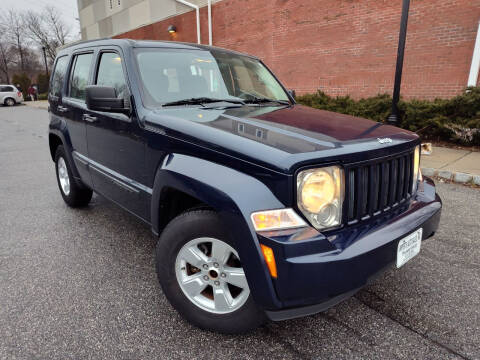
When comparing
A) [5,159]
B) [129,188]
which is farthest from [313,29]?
[129,188]

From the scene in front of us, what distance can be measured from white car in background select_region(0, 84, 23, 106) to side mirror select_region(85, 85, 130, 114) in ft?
98.8

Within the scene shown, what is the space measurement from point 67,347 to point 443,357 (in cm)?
212

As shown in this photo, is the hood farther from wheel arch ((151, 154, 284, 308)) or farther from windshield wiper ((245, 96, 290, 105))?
windshield wiper ((245, 96, 290, 105))

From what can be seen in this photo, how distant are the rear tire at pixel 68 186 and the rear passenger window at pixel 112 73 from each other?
1.32m

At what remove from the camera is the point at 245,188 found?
1.68m

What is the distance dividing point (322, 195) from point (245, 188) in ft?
1.31

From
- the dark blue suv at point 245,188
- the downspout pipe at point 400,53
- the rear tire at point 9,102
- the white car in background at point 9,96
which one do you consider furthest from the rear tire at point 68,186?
the rear tire at point 9,102

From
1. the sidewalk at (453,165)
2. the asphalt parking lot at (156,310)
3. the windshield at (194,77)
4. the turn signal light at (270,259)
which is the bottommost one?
the asphalt parking lot at (156,310)

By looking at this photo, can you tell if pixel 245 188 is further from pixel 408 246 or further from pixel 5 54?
pixel 5 54

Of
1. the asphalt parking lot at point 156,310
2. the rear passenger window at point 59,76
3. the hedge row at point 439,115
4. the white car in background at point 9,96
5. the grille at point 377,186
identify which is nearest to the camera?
the grille at point 377,186

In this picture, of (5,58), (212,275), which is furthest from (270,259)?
(5,58)

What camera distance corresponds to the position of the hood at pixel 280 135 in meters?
1.69

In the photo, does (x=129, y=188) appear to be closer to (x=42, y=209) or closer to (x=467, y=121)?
(x=42, y=209)

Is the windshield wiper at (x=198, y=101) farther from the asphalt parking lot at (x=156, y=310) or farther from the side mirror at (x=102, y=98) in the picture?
the asphalt parking lot at (x=156, y=310)
